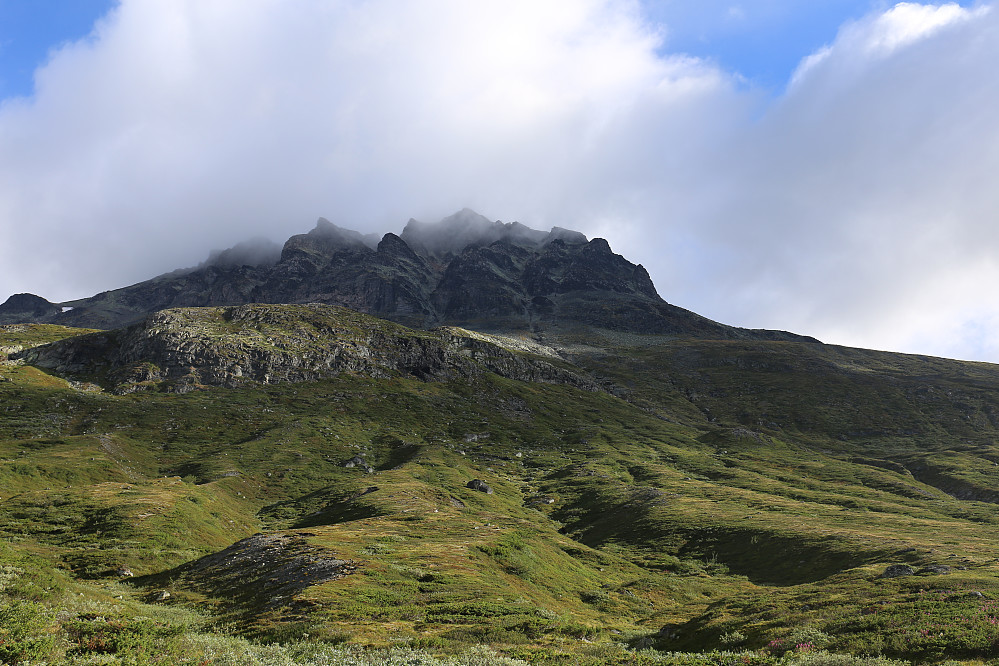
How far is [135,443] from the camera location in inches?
5113

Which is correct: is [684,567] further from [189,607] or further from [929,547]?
[189,607]

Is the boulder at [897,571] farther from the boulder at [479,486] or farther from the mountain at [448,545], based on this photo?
the boulder at [479,486]

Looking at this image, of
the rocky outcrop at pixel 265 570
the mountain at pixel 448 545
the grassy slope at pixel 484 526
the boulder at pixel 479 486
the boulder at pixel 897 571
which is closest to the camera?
the mountain at pixel 448 545

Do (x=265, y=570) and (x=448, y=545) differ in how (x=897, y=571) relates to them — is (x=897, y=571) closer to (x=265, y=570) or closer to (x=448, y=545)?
(x=448, y=545)

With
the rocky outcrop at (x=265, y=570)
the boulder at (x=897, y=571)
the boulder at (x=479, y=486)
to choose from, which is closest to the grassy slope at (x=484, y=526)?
the rocky outcrop at (x=265, y=570)

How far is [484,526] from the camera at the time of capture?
238ft

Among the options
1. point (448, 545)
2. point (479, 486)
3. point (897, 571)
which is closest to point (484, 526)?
point (448, 545)

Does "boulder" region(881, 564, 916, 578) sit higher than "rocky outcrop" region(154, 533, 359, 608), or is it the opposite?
"boulder" region(881, 564, 916, 578)

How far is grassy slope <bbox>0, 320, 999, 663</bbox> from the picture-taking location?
33156 millimetres

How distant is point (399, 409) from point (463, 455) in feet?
157

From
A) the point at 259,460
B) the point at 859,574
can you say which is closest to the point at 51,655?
the point at 859,574

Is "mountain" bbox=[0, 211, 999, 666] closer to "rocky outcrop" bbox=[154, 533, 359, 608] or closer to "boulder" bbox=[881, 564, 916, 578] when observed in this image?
"boulder" bbox=[881, 564, 916, 578]

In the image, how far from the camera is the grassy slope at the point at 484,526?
1305 inches

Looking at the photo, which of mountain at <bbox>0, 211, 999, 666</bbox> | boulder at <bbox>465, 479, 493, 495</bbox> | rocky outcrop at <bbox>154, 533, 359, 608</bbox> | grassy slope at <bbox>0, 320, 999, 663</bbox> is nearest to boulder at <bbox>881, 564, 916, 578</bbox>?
mountain at <bbox>0, 211, 999, 666</bbox>
